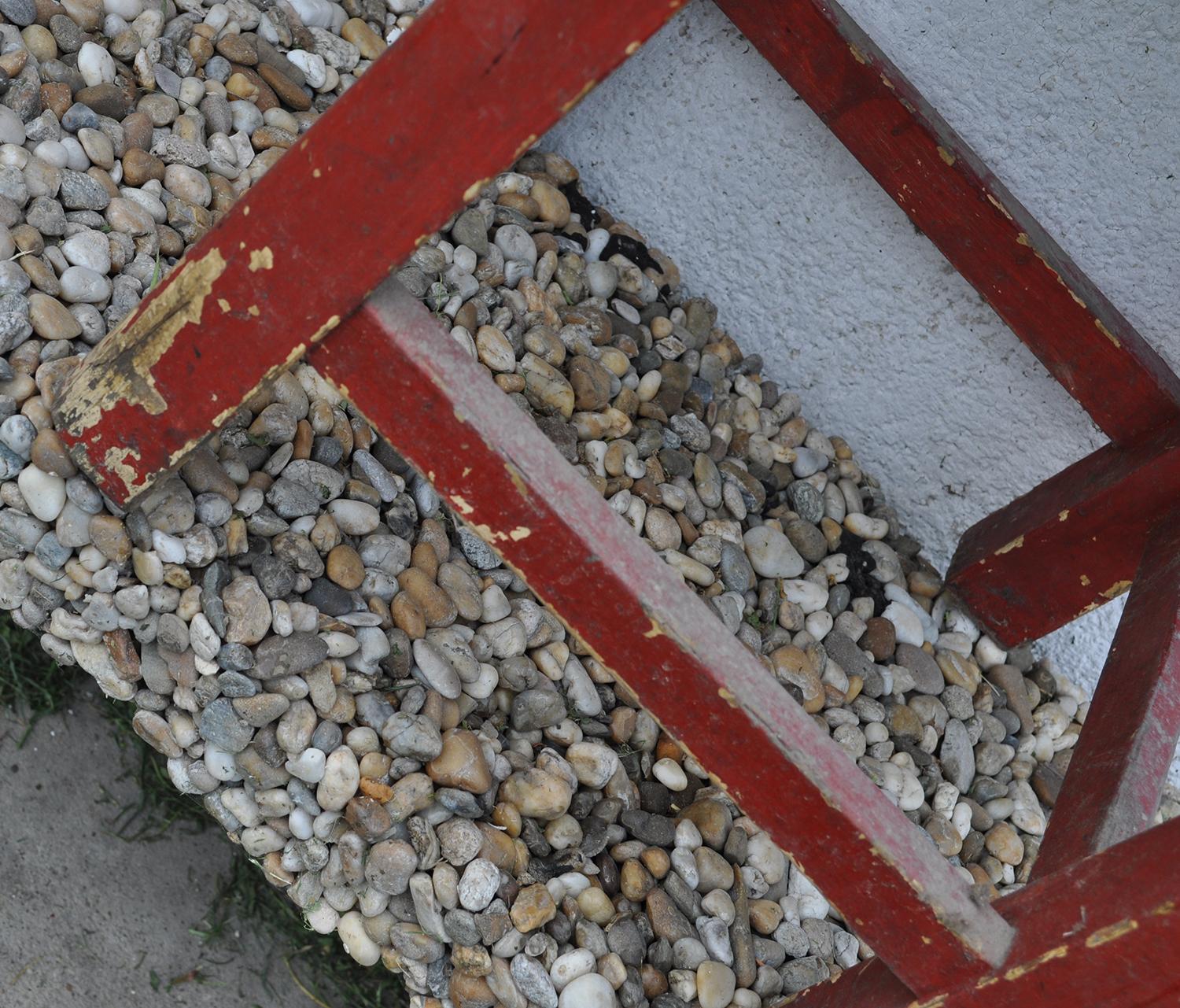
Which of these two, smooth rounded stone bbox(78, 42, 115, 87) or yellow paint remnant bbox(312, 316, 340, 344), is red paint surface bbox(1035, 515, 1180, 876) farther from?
smooth rounded stone bbox(78, 42, 115, 87)

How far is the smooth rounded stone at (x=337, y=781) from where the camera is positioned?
132cm

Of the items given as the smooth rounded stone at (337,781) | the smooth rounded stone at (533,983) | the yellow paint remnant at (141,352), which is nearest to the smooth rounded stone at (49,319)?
the yellow paint remnant at (141,352)

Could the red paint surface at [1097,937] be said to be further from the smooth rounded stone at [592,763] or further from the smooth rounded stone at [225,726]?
the smooth rounded stone at [225,726]

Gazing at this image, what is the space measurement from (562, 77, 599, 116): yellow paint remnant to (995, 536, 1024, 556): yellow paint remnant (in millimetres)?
1091

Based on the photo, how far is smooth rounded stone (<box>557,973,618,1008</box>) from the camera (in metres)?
1.28

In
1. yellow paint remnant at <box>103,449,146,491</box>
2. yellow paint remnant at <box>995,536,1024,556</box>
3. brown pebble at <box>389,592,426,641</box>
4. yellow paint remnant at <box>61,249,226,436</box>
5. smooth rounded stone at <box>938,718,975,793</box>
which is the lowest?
smooth rounded stone at <box>938,718,975,793</box>

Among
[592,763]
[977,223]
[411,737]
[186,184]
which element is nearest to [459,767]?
[411,737]

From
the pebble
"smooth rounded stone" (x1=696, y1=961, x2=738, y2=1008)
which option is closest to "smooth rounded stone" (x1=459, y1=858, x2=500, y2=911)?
the pebble

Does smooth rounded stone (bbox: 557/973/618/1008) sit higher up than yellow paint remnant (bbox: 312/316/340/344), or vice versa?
yellow paint remnant (bbox: 312/316/340/344)

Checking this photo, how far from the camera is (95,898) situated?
1419 millimetres

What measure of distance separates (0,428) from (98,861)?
1.76 feet

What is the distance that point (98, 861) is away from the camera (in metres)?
1.44

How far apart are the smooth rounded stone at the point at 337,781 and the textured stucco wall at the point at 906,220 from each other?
1055 millimetres

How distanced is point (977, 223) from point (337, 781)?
111 cm
